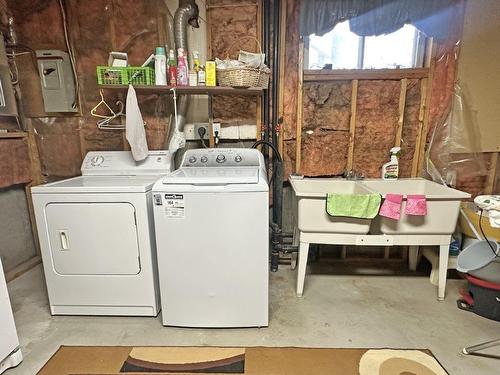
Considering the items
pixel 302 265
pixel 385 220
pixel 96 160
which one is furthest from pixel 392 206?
pixel 96 160

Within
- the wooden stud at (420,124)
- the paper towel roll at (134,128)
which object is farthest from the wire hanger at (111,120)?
the wooden stud at (420,124)

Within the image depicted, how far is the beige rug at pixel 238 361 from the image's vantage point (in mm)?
1489

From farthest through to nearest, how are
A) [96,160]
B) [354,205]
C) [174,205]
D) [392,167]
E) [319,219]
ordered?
[392,167]
[96,160]
[319,219]
[354,205]
[174,205]

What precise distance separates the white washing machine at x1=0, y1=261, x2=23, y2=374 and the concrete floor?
0.05 m

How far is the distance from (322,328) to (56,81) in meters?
2.82

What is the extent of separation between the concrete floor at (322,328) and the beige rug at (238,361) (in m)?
0.06

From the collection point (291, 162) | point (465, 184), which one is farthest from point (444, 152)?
point (291, 162)

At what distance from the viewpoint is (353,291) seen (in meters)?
2.21

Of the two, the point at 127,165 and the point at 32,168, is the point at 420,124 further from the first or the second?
the point at 32,168

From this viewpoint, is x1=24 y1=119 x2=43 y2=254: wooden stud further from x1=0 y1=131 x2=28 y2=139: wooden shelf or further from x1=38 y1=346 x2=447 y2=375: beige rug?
x1=38 y1=346 x2=447 y2=375: beige rug

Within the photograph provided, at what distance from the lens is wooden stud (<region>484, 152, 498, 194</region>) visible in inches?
91.4

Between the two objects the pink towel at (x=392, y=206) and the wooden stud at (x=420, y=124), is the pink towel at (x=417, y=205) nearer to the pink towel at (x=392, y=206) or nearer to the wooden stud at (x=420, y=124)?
the pink towel at (x=392, y=206)

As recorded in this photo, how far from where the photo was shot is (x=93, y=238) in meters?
1.79

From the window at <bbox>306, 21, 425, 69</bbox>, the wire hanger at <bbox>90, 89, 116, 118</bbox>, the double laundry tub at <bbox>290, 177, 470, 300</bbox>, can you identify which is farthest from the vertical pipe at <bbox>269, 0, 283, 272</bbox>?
the wire hanger at <bbox>90, 89, 116, 118</bbox>
